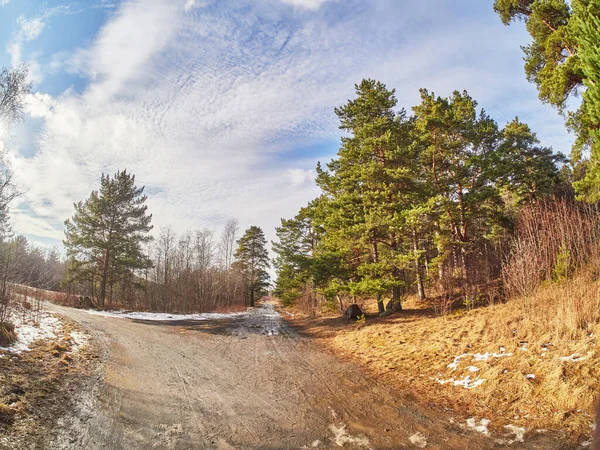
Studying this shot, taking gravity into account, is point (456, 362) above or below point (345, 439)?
above

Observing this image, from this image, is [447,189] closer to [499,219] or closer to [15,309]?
[499,219]

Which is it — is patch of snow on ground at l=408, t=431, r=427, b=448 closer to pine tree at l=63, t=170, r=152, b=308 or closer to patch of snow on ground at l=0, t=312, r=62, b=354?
patch of snow on ground at l=0, t=312, r=62, b=354

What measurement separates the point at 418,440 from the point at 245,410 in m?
2.88

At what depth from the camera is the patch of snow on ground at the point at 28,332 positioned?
779 cm

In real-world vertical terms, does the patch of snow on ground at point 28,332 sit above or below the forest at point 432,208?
below

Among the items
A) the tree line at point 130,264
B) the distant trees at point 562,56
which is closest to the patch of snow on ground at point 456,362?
the distant trees at point 562,56

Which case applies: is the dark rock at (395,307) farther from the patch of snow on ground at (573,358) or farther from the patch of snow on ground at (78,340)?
the patch of snow on ground at (78,340)

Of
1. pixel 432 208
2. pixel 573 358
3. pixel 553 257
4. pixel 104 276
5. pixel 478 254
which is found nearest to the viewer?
pixel 573 358

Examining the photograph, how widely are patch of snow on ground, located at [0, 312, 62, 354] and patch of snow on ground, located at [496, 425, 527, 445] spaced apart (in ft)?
34.3

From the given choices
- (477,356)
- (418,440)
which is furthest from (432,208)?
(418,440)

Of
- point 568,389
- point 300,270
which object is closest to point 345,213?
point 300,270

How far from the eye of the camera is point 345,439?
4.18 meters

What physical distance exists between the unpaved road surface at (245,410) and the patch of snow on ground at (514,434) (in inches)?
5.7

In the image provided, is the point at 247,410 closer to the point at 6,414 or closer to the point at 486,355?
the point at 6,414
